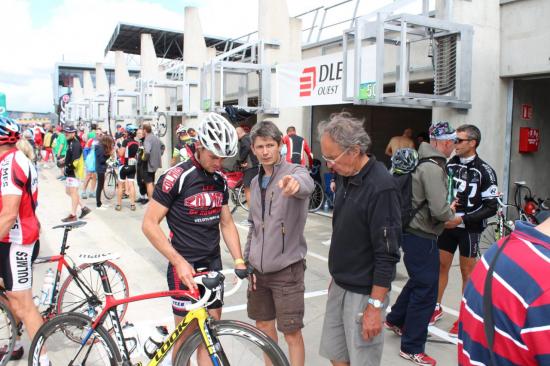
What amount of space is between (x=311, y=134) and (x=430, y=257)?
8.79 meters

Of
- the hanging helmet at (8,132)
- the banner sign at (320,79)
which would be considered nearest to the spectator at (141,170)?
the banner sign at (320,79)

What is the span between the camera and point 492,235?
7.32 metres

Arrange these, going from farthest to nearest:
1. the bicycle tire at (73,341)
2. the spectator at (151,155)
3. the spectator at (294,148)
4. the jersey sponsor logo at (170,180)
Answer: the spectator at (151,155) < the spectator at (294,148) < the bicycle tire at (73,341) < the jersey sponsor logo at (170,180)

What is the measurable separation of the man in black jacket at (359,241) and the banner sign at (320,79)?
4.70 metres

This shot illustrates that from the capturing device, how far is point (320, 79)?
31.0 feet

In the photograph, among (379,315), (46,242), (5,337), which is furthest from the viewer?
(46,242)

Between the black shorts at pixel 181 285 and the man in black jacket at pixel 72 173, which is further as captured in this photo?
the man in black jacket at pixel 72 173

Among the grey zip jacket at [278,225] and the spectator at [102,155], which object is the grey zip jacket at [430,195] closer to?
the grey zip jacket at [278,225]

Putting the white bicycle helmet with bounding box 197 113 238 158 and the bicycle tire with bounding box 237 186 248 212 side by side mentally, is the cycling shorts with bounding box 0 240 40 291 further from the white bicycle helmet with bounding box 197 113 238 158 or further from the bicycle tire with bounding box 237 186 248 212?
the bicycle tire with bounding box 237 186 248 212

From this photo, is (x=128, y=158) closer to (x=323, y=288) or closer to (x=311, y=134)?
(x=311, y=134)

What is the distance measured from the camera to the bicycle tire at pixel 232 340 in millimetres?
2430

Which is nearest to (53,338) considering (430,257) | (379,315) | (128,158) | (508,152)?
(379,315)

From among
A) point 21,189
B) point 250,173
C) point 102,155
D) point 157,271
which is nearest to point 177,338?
point 21,189

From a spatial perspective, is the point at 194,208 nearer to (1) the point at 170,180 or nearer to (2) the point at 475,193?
(1) the point at 170,180
